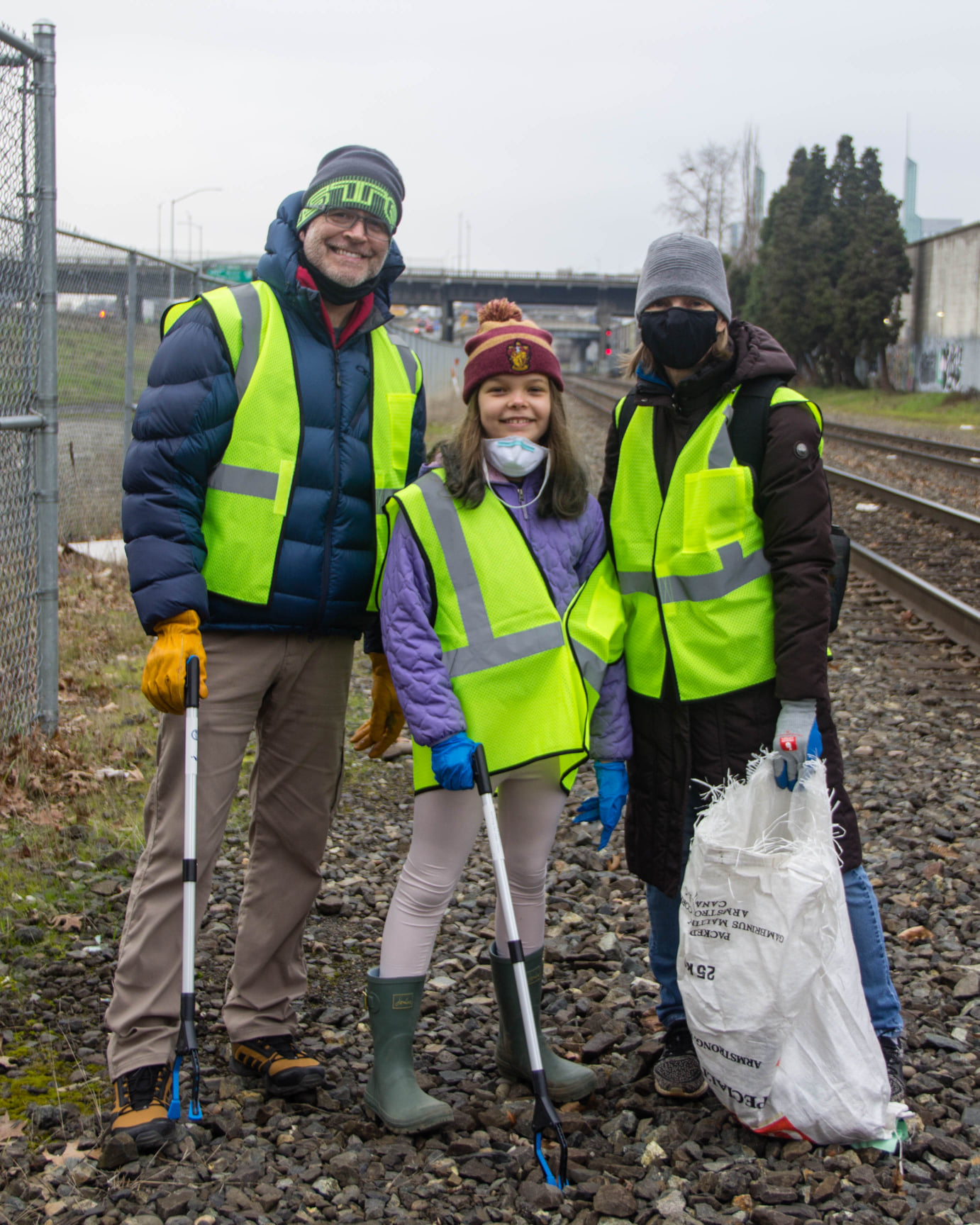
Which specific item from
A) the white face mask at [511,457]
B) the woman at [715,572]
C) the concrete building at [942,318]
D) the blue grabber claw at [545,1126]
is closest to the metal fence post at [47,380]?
the white face mask at [511,457]

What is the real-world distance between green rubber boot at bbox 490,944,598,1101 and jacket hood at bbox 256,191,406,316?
76.6 inches

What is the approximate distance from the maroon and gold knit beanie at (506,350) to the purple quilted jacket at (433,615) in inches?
11.0

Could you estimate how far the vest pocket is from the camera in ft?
10.2

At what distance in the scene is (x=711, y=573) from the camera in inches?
123

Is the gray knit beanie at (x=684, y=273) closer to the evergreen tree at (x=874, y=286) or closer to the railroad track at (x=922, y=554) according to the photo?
the railroad track at (x=922, y=554)

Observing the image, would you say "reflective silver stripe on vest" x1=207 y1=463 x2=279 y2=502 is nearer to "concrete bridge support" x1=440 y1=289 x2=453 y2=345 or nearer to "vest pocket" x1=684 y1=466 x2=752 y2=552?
"vest pocket" x1=684 y1=466 x2=752 y2=552

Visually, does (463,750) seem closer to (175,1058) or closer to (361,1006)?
(175,1058)

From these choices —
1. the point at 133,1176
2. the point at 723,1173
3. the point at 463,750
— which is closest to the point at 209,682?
the point at 463,750

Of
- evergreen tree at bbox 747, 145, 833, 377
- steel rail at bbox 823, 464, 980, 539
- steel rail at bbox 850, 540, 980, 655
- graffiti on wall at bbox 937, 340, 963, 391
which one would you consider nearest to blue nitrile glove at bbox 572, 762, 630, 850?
steel rail at bbox 850, 540, 980, 655

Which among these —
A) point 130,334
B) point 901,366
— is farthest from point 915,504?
point 901,366

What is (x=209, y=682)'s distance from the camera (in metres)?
3.23

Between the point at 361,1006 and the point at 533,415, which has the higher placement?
the point at 533,415

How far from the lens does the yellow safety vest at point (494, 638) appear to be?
3102 millimetres

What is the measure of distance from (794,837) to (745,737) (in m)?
0.30
